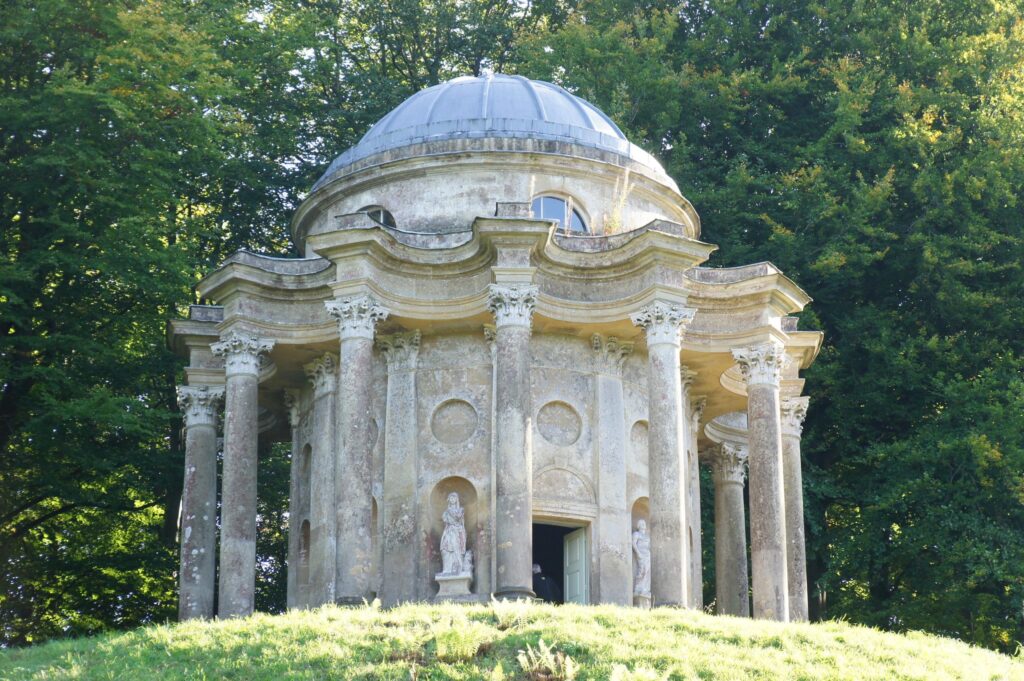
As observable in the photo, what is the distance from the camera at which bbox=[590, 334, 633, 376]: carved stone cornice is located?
27.7 metres

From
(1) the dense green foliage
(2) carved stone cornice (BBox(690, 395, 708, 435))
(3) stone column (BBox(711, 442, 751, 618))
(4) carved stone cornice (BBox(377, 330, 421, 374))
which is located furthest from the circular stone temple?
(1) the dense green foliage

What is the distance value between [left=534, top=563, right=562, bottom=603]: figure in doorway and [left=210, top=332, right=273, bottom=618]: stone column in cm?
507

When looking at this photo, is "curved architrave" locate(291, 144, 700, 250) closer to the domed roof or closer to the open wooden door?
the domed roof

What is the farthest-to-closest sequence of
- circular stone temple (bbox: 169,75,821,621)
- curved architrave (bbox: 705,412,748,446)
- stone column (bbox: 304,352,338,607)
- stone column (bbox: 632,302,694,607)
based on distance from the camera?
curved architrave (bbox: 705,412,748,446) < stone column (bbox: 304,352,338,607) < circular stone temple (bbox: 169,75,821,621) < stone column (bbox: 632,302,694,607)

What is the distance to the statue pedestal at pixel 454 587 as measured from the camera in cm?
2558

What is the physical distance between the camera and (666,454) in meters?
25.3

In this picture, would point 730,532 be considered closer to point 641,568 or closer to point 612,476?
point 641,568

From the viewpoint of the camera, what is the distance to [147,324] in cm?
3381

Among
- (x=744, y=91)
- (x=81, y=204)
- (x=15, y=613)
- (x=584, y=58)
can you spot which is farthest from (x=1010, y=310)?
(x=15, y=613)

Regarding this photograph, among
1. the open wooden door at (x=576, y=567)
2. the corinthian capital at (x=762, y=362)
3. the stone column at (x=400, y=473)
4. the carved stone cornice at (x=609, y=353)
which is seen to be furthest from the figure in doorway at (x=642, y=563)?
the stone column at (x=400, y=473)

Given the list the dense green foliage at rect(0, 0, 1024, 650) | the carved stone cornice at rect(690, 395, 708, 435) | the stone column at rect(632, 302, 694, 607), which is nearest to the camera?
the stone column at rect(632, 302, 694, 607)

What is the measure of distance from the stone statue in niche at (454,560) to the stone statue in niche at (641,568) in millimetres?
3063

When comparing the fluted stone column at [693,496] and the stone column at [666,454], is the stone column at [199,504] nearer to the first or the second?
the stone column at [666,454]

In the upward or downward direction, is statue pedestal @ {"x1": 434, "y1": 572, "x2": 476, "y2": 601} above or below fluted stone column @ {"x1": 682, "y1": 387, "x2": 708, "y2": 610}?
below
